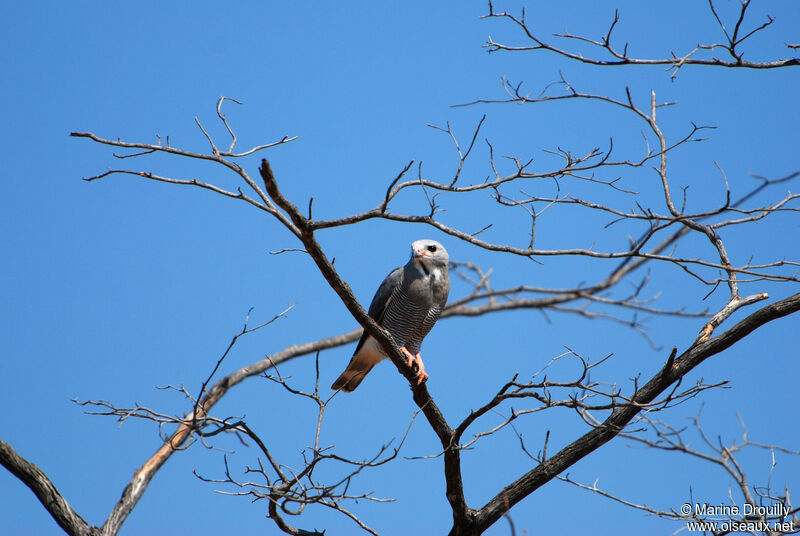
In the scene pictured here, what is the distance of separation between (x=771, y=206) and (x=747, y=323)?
2.45 ft

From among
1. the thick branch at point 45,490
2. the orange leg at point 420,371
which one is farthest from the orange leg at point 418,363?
the thick branch at point 45,490

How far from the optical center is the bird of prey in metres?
5.61

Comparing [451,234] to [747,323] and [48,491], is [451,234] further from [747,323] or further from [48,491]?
[48,491]

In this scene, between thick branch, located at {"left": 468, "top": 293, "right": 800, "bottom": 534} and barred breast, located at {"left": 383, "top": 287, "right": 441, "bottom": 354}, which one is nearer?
thick branch, located at {"left": 468, "top": 293, "right": 800, "bottom": 534}

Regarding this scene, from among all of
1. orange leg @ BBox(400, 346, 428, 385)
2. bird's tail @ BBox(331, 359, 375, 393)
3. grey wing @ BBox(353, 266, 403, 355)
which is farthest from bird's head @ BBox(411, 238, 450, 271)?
bird's tail @ BBox(331, 359, 375, 393)

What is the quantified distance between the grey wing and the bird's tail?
14 centimetres

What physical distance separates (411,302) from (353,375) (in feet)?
2.71

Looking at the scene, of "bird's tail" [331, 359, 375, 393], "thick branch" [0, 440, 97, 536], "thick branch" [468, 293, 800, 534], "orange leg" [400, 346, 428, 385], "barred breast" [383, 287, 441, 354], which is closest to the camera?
"thick branch" [468, 293, 800, 534]

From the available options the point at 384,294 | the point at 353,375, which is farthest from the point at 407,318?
the point at 353,375

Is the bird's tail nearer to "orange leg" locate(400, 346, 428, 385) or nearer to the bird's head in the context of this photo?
"orange leg" locate(400, 346, 428, 385)

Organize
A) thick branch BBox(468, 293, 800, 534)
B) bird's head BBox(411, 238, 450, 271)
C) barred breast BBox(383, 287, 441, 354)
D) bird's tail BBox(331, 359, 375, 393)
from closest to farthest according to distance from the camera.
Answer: thick branch BBox(468, 293, 800, 534)
bird's head BBox(411, 238, 450, 271)
barred breast BBox(383, 287, 441, 354)
bird's tail BBox(331, 359, 375, 393)

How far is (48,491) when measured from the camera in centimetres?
402

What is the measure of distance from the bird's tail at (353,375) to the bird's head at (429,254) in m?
1.00

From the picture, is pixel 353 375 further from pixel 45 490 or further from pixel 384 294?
pixel 45 490
